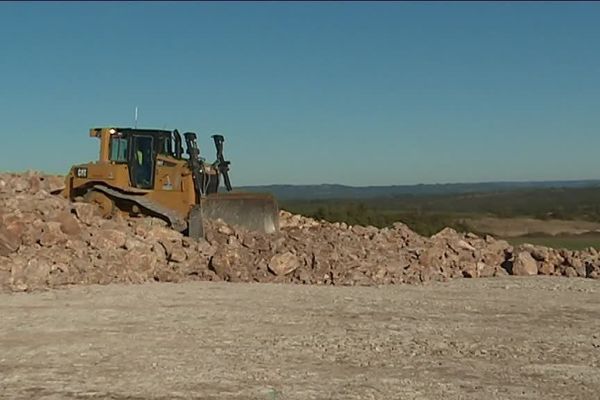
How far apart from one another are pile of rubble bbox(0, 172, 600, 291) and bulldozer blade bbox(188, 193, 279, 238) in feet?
1.49

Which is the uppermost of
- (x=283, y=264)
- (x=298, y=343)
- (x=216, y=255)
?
(x=216, y=255)

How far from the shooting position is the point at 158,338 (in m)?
11.7

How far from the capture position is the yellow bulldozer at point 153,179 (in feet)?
66.5

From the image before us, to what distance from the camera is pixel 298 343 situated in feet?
37.0

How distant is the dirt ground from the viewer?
9031mm

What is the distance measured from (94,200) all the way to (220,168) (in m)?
2.96

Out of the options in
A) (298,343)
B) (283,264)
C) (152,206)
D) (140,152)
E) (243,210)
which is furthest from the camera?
(140,152)

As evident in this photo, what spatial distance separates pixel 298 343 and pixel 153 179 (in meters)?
10.3

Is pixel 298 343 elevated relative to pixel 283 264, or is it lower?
lower

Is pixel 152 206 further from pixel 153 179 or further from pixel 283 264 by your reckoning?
pixel 283 264

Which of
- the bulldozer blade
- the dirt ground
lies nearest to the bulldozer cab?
the bulldozer blade

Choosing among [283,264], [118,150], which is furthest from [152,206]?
[283,264]

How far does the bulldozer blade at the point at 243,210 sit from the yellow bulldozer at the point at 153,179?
0.9 inches

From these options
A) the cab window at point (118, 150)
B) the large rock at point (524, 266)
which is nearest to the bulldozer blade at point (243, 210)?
the cab window at point (118, 150)
